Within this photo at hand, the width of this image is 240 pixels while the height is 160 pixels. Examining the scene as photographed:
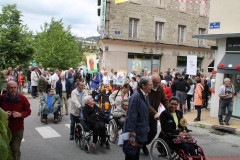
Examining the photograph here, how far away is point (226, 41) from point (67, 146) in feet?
26.4

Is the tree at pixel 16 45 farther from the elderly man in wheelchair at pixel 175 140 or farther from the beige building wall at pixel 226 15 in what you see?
the elderly man in wheelchair at pixel 175 140

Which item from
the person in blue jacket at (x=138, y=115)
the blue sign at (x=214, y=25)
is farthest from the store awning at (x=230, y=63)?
the person in blue jacket at (x=138, y=115)

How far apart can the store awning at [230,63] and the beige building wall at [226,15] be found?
42.9 inches

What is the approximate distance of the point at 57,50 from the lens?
Answer: 35469 millimetres

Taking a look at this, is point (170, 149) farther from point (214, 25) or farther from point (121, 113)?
point (214, 25)

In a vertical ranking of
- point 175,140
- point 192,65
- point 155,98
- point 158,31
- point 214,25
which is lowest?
point 175,140

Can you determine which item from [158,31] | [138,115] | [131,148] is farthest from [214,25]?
[158,31]

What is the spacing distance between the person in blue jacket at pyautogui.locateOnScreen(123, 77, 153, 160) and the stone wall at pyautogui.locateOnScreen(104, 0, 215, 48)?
678 inches

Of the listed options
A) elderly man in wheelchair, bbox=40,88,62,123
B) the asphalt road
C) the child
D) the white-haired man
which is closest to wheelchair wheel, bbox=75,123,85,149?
the asphalt road

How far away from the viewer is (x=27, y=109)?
4.82m

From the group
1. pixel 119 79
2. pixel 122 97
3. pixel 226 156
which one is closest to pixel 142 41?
pixel 119 79

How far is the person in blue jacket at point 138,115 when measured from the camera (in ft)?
13.8

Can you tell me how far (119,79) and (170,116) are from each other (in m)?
12.7

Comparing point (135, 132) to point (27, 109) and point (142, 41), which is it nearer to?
point (27, 109)
